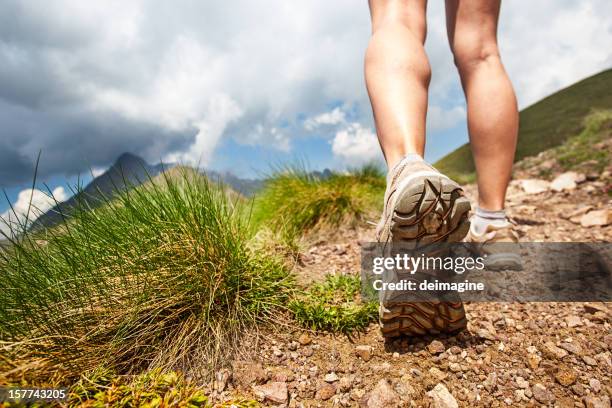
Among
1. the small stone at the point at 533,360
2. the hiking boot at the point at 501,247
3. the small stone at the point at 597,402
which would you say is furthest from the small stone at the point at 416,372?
the hiking boot at the point at 501,247

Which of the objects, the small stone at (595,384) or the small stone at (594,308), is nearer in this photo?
the small stone at (595,384)

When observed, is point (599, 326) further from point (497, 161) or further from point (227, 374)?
point (227, 374)

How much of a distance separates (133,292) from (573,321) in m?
2.08

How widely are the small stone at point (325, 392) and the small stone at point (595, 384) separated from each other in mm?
985

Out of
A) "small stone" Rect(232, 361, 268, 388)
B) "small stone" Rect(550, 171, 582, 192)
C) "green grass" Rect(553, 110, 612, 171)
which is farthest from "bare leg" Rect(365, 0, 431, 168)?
"green grass" Rect(553, 110, 612, 171)

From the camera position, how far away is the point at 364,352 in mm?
1537

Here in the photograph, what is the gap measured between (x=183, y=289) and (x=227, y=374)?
0.44m

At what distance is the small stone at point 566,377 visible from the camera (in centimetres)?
135

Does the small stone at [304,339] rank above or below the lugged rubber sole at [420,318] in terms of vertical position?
below

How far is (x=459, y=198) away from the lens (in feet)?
3.87

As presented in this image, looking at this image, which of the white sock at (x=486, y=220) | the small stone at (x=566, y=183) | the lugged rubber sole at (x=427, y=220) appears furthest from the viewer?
the small stone at (x=566, y=183)

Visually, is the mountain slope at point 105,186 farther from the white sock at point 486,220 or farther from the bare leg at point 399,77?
the white sock at point 486,220

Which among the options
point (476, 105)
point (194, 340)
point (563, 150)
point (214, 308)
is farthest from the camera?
point (563, 150)

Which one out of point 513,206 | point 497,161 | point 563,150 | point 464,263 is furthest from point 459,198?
point 563,150
